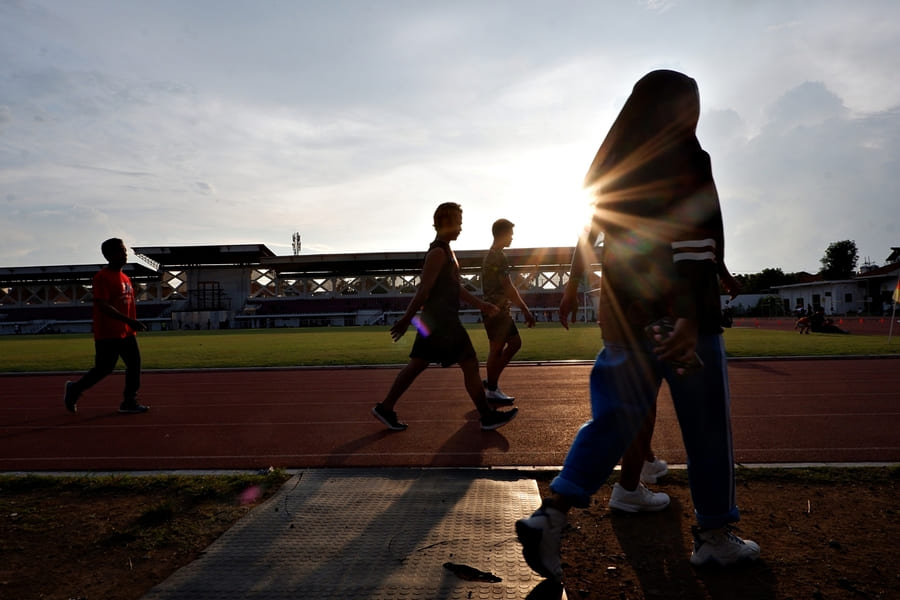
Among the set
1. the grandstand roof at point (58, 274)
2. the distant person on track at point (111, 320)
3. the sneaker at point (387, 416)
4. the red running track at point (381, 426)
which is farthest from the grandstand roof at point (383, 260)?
the sneaker at point (387, 416)

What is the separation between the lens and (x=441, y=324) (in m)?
5.06

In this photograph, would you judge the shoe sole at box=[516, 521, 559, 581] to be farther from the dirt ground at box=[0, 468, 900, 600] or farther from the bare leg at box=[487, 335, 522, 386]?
the bare leg at box=[487, 335, 522, 386]

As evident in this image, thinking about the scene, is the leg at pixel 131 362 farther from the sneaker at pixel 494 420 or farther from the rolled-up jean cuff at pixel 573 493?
the rolled-up jean cuff at pixel 573 493

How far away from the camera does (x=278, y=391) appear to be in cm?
880

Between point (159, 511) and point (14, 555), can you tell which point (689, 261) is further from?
point (14, 555)

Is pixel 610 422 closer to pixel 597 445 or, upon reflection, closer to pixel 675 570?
pixel 597 445

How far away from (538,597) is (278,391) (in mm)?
7229

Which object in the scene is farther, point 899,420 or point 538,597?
point 899,420

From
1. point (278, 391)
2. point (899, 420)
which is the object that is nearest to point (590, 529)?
point (899, 420)

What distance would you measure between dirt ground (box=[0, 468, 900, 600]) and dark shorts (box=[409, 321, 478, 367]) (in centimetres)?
164

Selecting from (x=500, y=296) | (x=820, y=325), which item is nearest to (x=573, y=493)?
(x=500, y=296)

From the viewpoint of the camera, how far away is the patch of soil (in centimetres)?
228

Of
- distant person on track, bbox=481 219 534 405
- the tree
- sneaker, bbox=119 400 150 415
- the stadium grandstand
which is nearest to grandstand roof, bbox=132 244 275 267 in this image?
the stadium grandstand

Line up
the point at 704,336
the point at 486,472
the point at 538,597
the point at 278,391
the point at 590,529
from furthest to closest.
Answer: the point at 278,391 < the point at 486,472 < the point at 590,529 < the point at 704,336 < the point at 538,597
